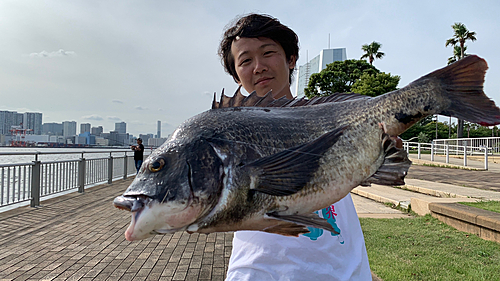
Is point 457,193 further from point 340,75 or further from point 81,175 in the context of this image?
point 340,75

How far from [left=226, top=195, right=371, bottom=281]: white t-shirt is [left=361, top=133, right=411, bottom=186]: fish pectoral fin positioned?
0.74 meters

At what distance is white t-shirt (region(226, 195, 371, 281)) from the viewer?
1.77 meters

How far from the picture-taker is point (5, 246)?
527 cm

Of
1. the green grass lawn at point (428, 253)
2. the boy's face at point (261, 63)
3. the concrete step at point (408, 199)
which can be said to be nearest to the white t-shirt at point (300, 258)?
the boy's face at point (261, 63)

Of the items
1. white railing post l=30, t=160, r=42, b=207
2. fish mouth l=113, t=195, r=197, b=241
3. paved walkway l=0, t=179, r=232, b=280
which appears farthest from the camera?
white railing post l=30, t=160, r=42, b=207

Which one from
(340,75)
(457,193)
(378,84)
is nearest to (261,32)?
(457,193)

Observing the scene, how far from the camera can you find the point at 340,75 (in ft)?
113

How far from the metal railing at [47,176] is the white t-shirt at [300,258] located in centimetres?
731

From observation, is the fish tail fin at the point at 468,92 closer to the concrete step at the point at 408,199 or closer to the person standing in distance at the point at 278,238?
the person standing in distance at the point at 278,238

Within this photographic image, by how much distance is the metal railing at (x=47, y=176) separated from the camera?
737 centimetres

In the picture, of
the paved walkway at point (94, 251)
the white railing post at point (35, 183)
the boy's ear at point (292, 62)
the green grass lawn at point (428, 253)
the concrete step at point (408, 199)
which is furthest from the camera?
the white railing post at point (35, 183)

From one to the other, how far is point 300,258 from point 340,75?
3532 centimetres

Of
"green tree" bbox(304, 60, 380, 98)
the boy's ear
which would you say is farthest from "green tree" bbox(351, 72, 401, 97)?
the boy's ear

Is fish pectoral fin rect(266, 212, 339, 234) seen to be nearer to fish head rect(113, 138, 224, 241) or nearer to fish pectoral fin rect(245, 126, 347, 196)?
fish pectoral fin rect(245, 126, 347, 196)
